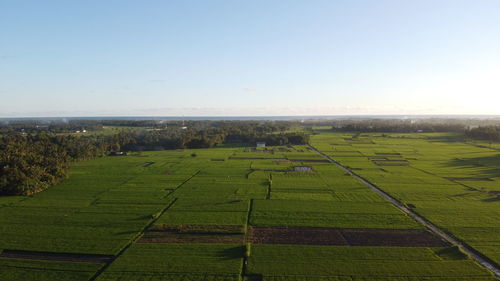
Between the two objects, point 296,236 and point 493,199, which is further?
point 493,199

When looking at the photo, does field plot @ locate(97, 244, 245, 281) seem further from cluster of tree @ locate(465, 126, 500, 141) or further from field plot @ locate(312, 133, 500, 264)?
cluster of tree @ locate(465, 126, 500, 141)

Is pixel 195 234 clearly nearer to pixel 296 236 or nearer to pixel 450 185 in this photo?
pixel 296 236


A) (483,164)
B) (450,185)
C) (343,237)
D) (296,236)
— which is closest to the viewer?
(343,237)

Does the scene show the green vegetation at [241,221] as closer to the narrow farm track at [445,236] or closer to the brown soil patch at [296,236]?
the brown soil patch at [296,236]

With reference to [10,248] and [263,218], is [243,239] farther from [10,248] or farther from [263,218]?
[10,248]

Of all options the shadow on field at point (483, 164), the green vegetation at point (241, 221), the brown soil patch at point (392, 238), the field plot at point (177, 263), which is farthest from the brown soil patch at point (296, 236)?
the shadow on field at point (483, 164)

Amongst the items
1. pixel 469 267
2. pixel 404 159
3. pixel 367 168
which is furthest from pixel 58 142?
pixel 404 159

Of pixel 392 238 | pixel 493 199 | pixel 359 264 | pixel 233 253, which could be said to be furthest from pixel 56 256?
pixel 493 199
